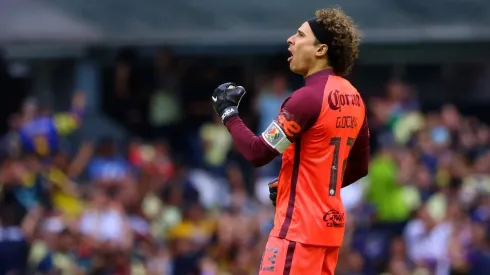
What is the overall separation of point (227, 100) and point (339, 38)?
2.24 feet

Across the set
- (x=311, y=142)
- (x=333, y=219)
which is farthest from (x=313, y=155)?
(x=333, y=219)

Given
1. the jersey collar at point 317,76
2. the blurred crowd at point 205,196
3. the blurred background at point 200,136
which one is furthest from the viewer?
the blurred background at point 200,136

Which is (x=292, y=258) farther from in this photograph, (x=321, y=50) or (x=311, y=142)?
(x=321, y=50)

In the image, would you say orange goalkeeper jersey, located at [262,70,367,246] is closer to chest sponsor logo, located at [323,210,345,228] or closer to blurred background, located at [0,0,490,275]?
chest sponsor logo, located at [323,210,345,228]

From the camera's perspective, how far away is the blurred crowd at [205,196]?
11961 millimetres

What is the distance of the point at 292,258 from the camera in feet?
19.9

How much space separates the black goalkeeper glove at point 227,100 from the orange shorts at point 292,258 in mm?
706

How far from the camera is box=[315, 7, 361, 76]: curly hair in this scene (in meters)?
6.20

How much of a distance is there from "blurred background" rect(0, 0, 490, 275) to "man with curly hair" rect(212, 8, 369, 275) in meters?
5.50

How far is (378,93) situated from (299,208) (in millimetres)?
10713

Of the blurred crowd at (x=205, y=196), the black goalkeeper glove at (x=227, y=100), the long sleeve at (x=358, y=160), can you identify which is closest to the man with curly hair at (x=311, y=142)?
the black goalkeeper glove at (x=227, y=100)

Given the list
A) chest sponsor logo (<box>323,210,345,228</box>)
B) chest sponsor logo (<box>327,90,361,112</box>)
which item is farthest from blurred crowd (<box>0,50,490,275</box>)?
chest sponsor logo (<box>327,90,361,112</box>)

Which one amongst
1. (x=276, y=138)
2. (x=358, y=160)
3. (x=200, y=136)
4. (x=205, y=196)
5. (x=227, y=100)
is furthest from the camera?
(x=200, y=136)

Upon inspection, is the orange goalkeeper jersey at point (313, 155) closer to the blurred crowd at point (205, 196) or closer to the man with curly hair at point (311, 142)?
the man with curly hair at point (311, 142)
